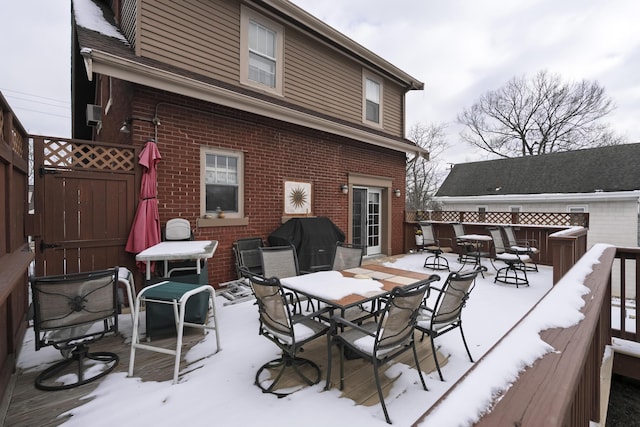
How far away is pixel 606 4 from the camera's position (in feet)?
28.1

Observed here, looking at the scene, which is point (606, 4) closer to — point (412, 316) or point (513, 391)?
point (412, 316)

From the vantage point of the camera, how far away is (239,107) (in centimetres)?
513

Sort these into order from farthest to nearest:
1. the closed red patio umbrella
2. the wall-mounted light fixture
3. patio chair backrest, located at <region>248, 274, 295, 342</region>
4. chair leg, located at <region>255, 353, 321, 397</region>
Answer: the wall-mounted light fixture, the closed red patio umbrella, chair leg, located at <region>255, 353, 321, 397</region>, patio chair backrest, located at <region>248, 274, 295, 342</region>

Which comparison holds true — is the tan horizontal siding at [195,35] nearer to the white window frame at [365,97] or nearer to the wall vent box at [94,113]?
the wall vent box at [94,113]

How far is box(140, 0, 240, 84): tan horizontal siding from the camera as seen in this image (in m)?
4.75

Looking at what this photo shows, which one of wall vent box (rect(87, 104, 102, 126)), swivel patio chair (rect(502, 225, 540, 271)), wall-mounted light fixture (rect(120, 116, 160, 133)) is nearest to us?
wall-mounted light fixture (rect(120, 116, 160, 133))

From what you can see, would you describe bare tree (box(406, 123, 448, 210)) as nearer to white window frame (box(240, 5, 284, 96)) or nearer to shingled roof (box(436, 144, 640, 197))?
shingled roof (box(436, 144, 640, 197))

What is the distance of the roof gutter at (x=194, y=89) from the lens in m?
3.76

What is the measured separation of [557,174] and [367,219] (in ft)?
38.4

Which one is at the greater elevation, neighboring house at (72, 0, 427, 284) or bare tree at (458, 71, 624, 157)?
bare tree at (458, 71, 624, 157)

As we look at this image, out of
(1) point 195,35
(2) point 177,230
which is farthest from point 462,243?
(1) point 195,35

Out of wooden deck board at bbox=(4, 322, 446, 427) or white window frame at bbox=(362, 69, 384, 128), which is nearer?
wooden deck board at bbox=(4, 322, 446, 427)

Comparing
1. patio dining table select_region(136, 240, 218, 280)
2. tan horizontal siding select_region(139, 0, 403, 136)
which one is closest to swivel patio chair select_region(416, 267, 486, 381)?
patio dining table select_region(136, 240, 218, 280)

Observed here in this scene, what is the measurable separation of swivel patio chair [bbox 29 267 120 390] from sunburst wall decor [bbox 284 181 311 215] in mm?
4105
